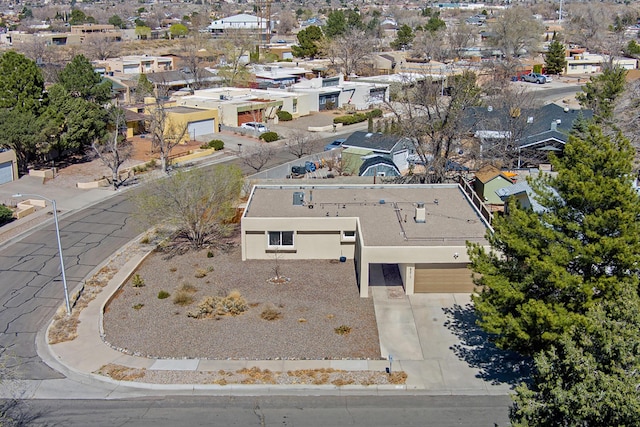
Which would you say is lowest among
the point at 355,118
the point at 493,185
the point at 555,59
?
the point at 355,118

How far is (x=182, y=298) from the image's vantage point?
30.3 metres

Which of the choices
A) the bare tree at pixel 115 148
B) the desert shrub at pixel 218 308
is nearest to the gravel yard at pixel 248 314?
the desert shrub at pixel 218 308

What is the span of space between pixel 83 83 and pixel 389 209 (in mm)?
33475

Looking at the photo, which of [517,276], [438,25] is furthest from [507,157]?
[438,25]

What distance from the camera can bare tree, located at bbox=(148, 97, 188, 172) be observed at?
2047 inches

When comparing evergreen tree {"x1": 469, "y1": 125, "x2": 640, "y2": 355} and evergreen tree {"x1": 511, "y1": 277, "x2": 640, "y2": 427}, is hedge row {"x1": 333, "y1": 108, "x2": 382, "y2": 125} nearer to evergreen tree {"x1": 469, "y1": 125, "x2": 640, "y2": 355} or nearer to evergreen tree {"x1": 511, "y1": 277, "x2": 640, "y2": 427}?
evergreen tree {"x1": 469, "y1": 125, "x2": 640, "y2": 355}

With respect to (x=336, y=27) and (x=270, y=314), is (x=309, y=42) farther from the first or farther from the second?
(x=270, y=314)

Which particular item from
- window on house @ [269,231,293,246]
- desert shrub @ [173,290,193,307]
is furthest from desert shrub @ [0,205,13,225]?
window on house @ [269,231,293,246]

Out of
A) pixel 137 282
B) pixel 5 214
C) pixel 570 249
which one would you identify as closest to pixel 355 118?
pixel 5 214

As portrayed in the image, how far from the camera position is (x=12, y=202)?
4578cm

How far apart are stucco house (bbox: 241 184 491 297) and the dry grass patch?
10.7 m

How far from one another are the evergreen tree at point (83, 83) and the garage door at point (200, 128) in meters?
8.40

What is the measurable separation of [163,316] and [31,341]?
5.28 metres

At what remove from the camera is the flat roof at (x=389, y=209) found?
107ft
